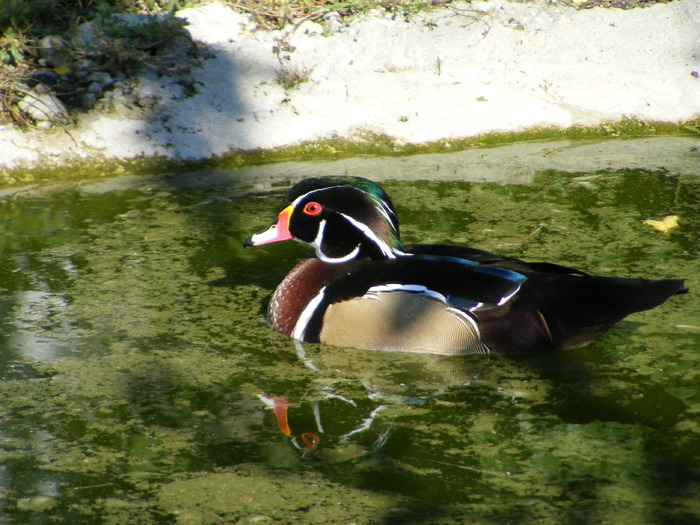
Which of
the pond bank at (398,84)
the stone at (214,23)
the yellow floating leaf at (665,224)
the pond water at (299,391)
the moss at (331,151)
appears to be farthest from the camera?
the stone at (214,23)

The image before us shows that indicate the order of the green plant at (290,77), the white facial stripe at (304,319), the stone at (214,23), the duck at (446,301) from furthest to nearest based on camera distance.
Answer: the stone at (214,23), the green plant at (290,77), the white facial stripe at (304,319), the duck at (446,301)

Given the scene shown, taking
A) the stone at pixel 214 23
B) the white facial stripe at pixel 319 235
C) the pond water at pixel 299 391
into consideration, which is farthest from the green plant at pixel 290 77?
the white facial stripe at pixel 319 235

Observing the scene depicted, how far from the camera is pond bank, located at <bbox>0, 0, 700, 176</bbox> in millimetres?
6863

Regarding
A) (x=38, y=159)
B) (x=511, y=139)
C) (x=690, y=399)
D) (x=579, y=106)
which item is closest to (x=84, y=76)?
(x=38, y=159)

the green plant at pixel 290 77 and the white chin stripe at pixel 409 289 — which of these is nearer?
the white chin stripe at pixel 409 289

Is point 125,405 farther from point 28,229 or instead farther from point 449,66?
point 449,66

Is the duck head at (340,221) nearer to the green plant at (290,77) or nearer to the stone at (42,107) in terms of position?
the stone at (42,107)

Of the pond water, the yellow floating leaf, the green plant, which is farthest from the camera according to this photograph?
the green plant

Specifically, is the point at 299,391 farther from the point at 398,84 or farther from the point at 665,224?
the point at 398,84

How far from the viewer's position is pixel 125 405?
3.61m

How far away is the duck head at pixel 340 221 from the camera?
14.2ft

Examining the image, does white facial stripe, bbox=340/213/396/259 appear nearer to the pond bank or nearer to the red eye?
the red eye

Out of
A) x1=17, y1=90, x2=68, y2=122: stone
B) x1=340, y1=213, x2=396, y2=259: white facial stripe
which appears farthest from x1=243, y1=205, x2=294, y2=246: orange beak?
x1=17, y1=90, x2=68, y2=122: stone

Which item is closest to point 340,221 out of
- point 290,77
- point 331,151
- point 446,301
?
point 446,301
